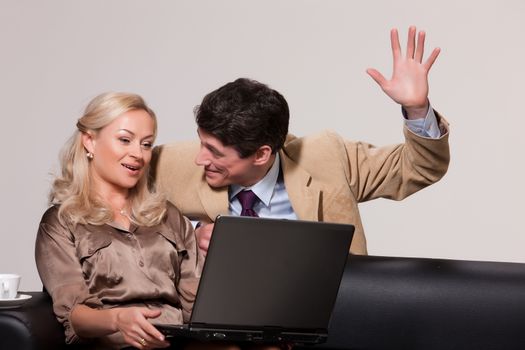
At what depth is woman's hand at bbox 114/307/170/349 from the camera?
8.07 ft

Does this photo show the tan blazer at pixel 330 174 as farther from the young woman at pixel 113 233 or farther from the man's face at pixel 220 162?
the young woman at pixel 113 233

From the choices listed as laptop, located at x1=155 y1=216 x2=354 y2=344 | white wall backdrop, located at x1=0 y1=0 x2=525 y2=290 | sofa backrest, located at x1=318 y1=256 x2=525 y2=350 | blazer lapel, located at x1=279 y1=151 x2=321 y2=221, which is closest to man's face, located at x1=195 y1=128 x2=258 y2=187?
blazer lapel, located at x1=279 y1=151 x2=321 y2=221

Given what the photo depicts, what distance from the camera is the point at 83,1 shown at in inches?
176

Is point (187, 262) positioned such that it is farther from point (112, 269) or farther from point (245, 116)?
point (245, 116)

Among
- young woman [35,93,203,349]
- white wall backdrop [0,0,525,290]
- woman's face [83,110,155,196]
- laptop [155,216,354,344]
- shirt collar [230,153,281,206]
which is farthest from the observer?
white wall backdrop [0,0,525,290]

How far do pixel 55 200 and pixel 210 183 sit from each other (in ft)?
1.60

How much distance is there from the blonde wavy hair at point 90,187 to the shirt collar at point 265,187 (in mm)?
351

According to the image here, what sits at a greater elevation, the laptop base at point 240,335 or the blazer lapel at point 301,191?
the blazer lapel at point 301,191

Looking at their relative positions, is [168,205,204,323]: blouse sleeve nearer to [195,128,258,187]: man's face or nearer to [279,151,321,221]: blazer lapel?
[195,128,258,187]: man's face

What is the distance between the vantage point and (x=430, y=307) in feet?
9.29

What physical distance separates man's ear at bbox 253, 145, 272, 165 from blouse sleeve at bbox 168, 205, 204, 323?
331mm

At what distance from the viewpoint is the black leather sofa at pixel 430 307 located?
9.20 ft

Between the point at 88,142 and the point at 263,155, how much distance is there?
0.55 meters

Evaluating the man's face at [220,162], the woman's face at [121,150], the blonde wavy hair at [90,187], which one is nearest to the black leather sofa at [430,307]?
the blonde wavy hair at [90,187]
